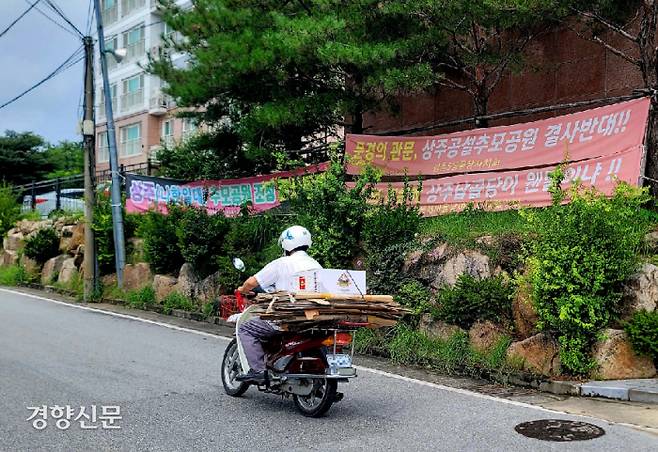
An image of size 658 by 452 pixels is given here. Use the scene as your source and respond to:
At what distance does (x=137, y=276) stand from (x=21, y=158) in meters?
30.4

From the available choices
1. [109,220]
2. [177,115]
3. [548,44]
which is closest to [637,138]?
[548,44]

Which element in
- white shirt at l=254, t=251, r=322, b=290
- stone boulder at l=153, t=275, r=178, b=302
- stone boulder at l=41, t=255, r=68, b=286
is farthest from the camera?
stone boulder at l=41, t=255, r=68, b=286

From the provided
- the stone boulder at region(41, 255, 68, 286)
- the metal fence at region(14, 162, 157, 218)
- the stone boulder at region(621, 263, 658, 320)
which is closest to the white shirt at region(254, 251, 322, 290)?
the stone boulder at region(621, 263, 658, 320)

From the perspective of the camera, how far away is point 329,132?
18547 millimetres

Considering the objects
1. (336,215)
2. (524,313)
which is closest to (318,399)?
(524,313)

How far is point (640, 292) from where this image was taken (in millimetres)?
8781

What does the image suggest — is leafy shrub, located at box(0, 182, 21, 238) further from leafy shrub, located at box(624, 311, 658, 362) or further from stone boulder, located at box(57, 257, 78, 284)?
leafy shrub, located at box(624, 311, 658, 362)

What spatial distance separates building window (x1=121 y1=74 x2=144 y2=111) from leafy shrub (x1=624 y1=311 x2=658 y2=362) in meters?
38.2

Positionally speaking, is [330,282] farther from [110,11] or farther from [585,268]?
[110,11]

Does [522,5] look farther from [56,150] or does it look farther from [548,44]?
[56,150]

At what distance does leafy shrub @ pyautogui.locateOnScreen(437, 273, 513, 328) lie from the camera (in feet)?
32.0

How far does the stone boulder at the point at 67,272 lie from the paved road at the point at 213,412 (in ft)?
36.6

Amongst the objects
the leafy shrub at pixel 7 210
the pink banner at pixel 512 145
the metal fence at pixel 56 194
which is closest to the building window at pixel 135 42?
the metal fence at pixel 56 194

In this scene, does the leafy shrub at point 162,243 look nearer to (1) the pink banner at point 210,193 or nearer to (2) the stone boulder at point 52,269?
(1) the pink banner at point 210,193
